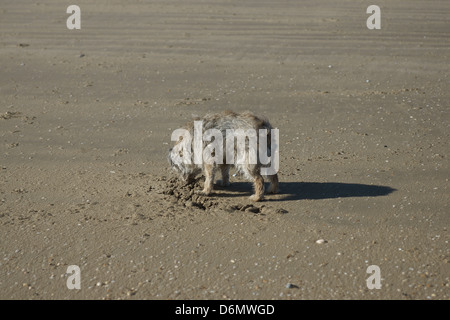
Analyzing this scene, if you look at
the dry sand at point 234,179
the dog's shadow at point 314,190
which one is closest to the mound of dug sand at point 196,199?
the dry sand at point 234,179

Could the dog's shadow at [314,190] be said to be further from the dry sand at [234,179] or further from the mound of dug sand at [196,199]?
→ the mound of dug sand at [196,199]

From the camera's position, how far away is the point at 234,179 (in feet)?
26.7

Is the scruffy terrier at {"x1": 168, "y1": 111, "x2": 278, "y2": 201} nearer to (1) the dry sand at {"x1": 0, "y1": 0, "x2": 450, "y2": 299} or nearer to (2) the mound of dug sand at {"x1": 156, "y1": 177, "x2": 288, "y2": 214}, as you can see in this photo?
(2) the mound of dug sand at {"x1": 156, "y1": 177, "x2": 288, "y2": 214}

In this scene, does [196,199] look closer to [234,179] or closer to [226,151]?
[226,151]

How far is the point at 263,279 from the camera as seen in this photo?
5.66m

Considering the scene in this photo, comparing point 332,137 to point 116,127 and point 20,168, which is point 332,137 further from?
point 20,168

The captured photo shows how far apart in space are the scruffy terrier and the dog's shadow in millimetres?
258

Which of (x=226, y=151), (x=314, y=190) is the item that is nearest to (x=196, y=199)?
(x=226, y=151)

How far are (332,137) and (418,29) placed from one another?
10.4m

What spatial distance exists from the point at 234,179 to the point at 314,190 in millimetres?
1136

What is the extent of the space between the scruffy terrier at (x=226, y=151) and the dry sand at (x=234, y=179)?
30 centimetres

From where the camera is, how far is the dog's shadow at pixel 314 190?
746cm

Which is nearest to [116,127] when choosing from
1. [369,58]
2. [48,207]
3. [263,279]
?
[48,207]

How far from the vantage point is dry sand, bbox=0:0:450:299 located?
579 cm
